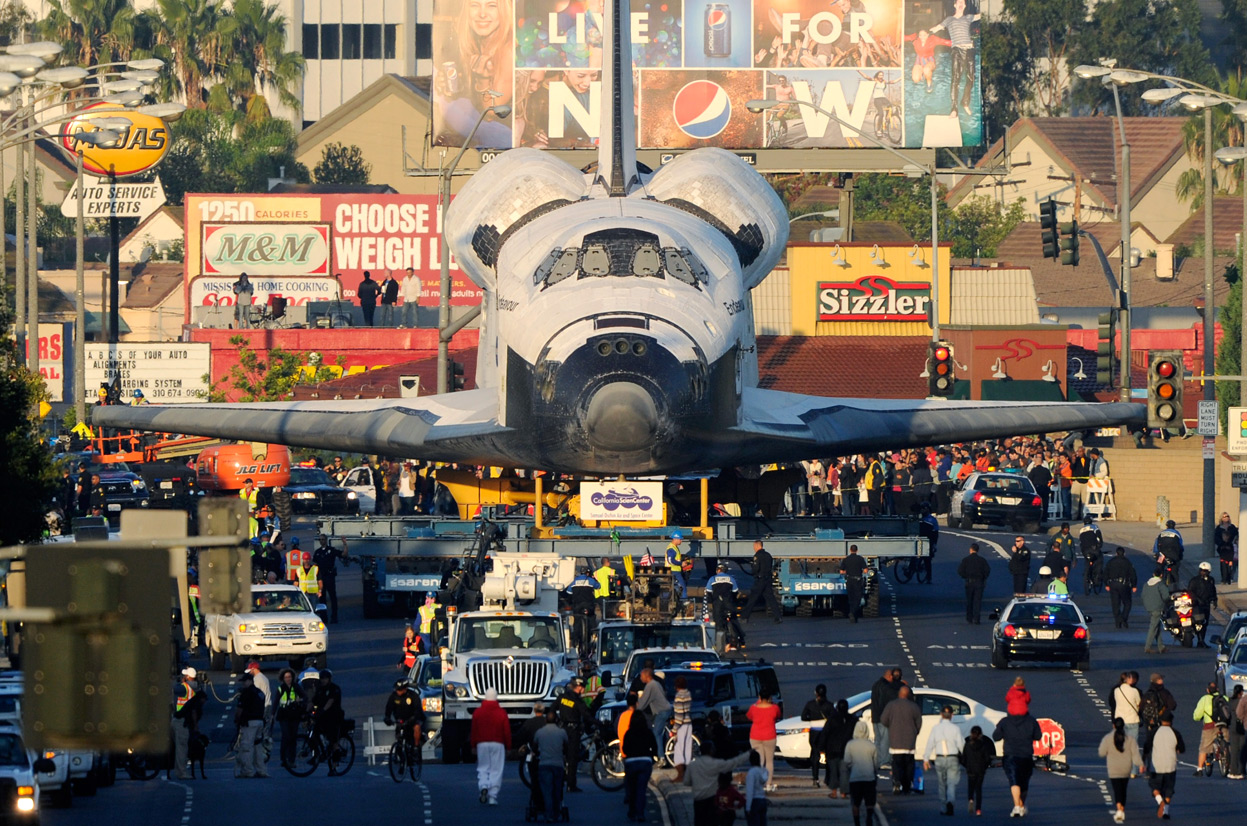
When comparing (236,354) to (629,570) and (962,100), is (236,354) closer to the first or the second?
(962,100)

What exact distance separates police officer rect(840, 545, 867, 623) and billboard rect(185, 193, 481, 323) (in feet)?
164

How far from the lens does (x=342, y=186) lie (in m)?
104

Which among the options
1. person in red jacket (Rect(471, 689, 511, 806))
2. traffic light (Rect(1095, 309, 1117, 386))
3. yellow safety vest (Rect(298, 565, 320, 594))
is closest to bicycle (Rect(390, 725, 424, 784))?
person in red jacket (Rect(471, 689, 511, 806))

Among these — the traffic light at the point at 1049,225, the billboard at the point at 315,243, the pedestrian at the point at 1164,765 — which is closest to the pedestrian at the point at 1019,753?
the pedestrian at the point at 1164,765

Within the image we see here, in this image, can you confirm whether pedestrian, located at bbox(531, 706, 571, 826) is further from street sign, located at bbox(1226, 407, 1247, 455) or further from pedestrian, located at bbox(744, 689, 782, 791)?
street sign, located at bbox(1226, 407, 1247, 455)

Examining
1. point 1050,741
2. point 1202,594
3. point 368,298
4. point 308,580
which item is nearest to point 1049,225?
point 1202,594

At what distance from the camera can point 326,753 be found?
2648 centimetres

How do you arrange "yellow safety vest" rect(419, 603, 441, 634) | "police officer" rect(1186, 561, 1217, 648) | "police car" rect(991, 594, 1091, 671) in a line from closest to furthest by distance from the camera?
"yellow safety vest" rect(419, 603, 441, 634), "police car" rect(991, 594, 1091, 671), "police officer" rect(1186, 561, 1217, 648)

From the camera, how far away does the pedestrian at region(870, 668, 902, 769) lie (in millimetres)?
24219

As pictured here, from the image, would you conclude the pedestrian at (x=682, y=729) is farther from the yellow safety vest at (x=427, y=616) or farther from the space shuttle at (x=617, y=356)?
the yellow safety vest at (x=427, y=616)

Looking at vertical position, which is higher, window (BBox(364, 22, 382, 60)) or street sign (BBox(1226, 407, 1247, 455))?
window (BBox(364, 22, 382, 60))

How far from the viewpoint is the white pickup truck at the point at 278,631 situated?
3244cm

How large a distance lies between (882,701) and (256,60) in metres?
107

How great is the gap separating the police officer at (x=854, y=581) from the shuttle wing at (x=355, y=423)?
6.34m
